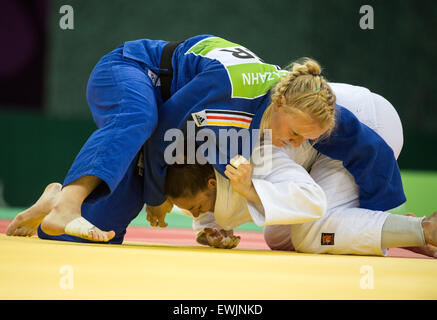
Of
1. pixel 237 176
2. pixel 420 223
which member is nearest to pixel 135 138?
pixel 237 176

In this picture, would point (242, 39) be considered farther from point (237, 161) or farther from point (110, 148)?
point (110, 148)

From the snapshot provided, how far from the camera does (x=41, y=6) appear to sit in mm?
7289

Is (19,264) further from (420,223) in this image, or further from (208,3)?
(208,3)

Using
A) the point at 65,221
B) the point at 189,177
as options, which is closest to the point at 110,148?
the point at 65,221

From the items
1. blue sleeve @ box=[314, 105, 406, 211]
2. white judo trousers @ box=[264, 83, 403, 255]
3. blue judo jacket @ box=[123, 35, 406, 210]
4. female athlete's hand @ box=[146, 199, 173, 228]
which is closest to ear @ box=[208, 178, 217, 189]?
blue judo jacket @ box=[123, 35, 406, 210]

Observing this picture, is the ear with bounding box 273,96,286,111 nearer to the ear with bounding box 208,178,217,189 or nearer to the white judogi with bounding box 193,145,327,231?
the white judogi with bounding box 193,145,327,231

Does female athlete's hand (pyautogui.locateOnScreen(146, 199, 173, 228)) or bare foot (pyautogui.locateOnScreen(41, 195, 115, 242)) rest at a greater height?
bare foot (pyautogui.locateOnScreen(41, 195, 115, 242))

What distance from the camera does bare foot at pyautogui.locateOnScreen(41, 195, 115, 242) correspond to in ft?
6.41

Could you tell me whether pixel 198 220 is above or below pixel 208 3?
below

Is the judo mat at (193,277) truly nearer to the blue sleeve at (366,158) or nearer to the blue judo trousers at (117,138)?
the blue judo trousers at (117,138)

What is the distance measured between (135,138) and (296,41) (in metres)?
5.95

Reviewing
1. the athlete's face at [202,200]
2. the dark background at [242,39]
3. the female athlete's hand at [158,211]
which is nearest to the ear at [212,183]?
the athlete's face at [202,200]

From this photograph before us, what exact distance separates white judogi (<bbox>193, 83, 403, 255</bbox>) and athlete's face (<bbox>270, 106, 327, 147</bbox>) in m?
0.08

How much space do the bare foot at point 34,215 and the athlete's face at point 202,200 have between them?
1.79 ft
